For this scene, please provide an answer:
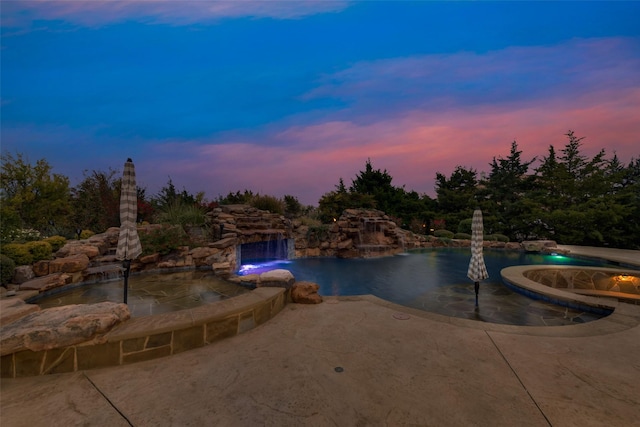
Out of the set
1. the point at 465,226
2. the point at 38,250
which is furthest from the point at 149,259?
the point at 465,226

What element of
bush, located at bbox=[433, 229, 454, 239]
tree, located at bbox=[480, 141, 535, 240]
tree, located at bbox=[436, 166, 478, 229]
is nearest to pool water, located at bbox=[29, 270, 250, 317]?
bush, located at bbox=[433, 229, 454, 239]

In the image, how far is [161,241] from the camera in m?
7.19

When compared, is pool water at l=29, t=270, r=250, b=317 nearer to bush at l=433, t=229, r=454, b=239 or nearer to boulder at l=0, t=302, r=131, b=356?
boulder at l=0, t=302, r=131, b=356

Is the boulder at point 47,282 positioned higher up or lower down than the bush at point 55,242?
lower down

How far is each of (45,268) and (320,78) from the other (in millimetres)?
14441

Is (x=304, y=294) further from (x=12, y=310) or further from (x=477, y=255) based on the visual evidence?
(x=12, y=310)

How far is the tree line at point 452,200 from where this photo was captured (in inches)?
379

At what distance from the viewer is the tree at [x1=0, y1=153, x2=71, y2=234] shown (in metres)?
9.34

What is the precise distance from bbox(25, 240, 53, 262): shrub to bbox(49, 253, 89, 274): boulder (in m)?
0.33

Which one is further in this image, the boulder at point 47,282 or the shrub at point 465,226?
the shrub at point 465,226

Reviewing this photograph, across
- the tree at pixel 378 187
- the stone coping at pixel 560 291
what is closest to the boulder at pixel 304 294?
the stone coping at pixel 560 291

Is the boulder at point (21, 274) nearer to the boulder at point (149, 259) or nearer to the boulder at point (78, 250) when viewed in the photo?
the boulder at point (78, 250)

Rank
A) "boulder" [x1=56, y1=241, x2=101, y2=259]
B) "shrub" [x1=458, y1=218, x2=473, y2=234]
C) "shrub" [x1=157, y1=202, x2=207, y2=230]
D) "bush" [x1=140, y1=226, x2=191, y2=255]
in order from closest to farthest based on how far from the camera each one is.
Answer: "boulder" [x1=56, y1=241, x2=101, y2=259] → "bush" [x1=140, y1=226, x2=191, y2=255] → "shrub" [x1=157, y1=202, x2=207, y2=230] → "shrub" [x1=458, y1=218, x2=473, y2=234]

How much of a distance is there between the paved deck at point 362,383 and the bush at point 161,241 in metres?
5.20
